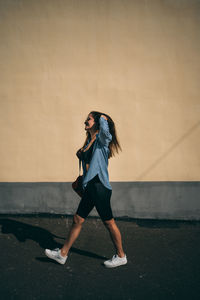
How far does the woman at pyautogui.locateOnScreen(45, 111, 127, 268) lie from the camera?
3531 millimetres

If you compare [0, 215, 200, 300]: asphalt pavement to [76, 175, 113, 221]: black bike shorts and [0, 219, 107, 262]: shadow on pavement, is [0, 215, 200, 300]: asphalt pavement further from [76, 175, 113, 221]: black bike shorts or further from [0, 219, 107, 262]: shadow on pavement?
[76, 175, 113, 221]: black bike shorts

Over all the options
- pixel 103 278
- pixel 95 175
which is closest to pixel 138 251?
pixel 103 278

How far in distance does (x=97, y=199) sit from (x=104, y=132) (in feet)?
2.53

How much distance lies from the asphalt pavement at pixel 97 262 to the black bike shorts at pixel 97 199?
Answer: 63cm

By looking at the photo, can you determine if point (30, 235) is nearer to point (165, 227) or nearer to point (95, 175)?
point (95, 175)

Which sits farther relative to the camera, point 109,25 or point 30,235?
point 109,25

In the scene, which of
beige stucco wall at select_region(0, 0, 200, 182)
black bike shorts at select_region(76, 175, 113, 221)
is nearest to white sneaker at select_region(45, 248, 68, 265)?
black bike shorts at select_region(76, 175, 113, 221)

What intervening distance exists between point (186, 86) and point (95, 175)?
263 cm

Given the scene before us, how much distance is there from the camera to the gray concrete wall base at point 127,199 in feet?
17.3

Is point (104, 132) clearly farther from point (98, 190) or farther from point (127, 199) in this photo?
point (127, 199)

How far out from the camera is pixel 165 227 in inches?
196

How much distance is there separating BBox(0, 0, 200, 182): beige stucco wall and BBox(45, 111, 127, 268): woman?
1681 millimetres

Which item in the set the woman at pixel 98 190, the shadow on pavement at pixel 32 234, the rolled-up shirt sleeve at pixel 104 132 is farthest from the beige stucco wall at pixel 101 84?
the rolled-up shirt sleeve at pixel 104 132

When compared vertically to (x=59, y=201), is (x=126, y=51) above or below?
above
